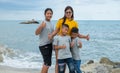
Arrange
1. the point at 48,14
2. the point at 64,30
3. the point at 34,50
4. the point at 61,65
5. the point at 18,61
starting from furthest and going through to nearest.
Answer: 1. the point at 34,50
2. the point at 18,61
3. the point at 48,14
4. the point at 61,65
5. the point at 64,30

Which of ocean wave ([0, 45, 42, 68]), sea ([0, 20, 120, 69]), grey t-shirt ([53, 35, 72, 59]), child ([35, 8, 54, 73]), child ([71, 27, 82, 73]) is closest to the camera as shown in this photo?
grey t-shirt ([53, 35, 72, 59])

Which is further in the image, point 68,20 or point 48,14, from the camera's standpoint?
point 48,14

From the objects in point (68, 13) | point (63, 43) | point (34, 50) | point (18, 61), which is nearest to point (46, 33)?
point (63, 43)

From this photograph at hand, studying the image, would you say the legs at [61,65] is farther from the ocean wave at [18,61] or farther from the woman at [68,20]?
the ocean wave at [18,61]

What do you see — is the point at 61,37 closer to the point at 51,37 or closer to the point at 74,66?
the point at 51,37

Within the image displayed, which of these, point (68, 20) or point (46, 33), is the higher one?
point (68, 20)

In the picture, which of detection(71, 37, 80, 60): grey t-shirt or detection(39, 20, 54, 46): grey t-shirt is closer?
detection(71, 37, 80, 60): grey t-shirt

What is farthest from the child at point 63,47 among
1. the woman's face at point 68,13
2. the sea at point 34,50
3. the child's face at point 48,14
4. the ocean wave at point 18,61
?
the ocean wave at point 18,61

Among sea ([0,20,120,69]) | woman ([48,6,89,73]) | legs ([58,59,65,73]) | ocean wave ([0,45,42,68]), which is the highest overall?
woman ([48,6,89,73])

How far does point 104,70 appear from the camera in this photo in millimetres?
14039

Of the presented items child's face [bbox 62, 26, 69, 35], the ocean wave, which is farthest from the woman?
the ocean wave

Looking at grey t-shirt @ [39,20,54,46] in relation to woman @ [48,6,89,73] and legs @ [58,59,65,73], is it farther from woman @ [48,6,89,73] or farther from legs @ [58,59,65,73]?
legs @ [58,59,65,73]

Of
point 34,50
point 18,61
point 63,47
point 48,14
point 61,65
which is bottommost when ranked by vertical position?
point 34,50

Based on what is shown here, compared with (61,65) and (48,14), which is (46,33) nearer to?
(48,14)
